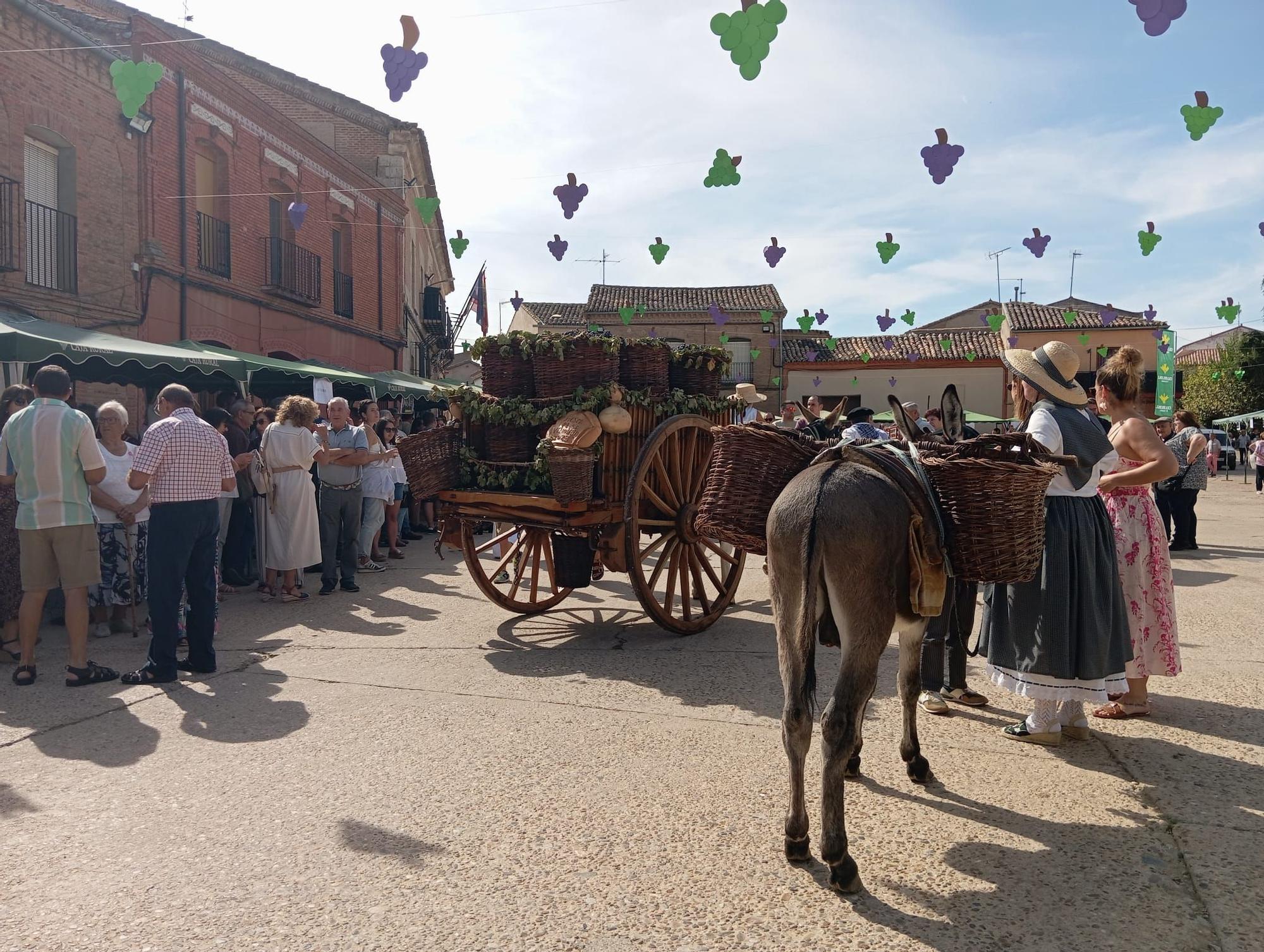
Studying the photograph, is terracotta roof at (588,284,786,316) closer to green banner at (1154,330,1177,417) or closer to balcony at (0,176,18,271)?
green banner at (1154,330,1177,417)

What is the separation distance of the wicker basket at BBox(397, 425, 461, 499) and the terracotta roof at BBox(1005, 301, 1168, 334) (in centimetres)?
4150

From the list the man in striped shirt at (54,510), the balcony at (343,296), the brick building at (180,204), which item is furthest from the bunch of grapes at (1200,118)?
the balcony at (343,296)

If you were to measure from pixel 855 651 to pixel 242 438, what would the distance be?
6.99m

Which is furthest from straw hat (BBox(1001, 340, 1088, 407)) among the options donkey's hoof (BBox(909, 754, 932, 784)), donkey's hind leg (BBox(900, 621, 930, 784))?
donkey's hoof (BBox(909, 754, 932, 784))

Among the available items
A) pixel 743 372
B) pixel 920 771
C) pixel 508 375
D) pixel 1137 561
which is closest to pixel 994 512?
pixel 920 771

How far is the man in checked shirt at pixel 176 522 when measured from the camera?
199 inches

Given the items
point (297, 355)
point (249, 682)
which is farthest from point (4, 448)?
point (297, 355)

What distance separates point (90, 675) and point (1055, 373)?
17.3 ft

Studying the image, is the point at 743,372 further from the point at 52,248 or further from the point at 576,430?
the point at 576,430

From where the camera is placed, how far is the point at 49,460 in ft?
16.3

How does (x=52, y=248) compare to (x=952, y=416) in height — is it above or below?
above

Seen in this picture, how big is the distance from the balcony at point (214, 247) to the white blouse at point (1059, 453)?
14.9 metres

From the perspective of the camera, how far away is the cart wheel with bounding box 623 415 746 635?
5625 mm

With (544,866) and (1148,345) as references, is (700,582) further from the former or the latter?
(1148,345)
